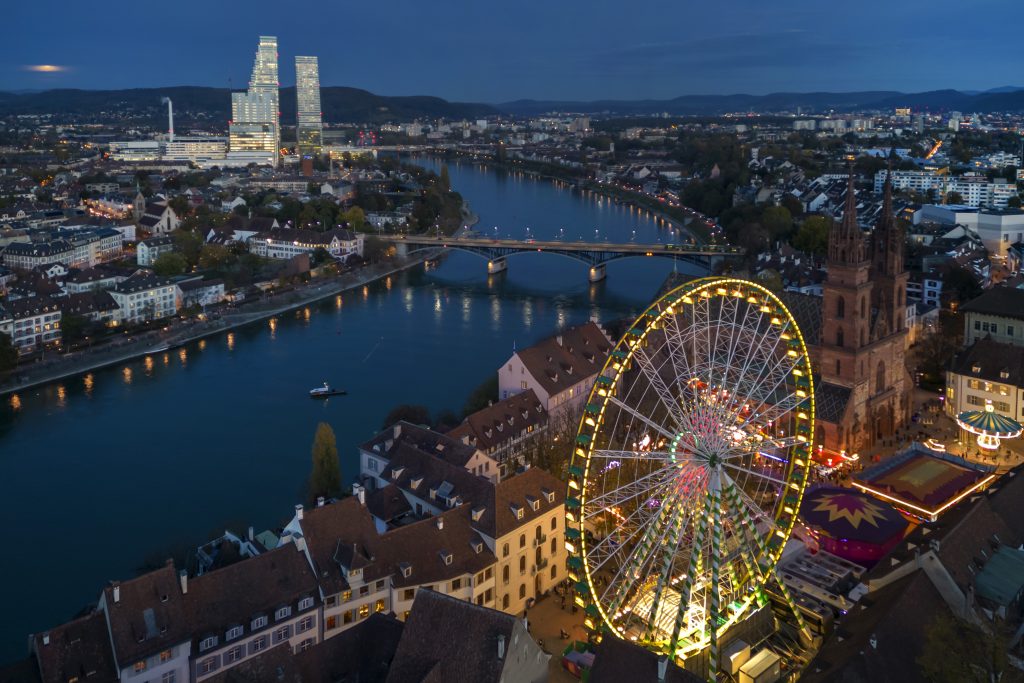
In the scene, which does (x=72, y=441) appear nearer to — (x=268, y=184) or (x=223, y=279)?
(x=223, y=279)

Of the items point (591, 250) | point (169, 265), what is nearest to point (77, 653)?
point (169, 265)

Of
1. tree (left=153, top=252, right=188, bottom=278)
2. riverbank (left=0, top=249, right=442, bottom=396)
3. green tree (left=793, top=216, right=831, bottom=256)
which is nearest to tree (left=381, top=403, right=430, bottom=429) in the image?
riverbank (left=0, top=249, right=442, bottom=396)

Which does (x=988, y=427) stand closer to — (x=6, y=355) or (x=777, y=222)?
(x=6, y=355)

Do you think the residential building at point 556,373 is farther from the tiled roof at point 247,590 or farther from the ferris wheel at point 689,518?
the tiled roof at point 247,590

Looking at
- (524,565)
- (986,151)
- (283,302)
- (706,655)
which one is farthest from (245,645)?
(986,151)


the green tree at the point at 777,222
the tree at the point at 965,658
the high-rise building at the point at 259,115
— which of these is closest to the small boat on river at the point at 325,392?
the tree at the point at 965,658

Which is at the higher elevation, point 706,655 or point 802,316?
point 802,316
